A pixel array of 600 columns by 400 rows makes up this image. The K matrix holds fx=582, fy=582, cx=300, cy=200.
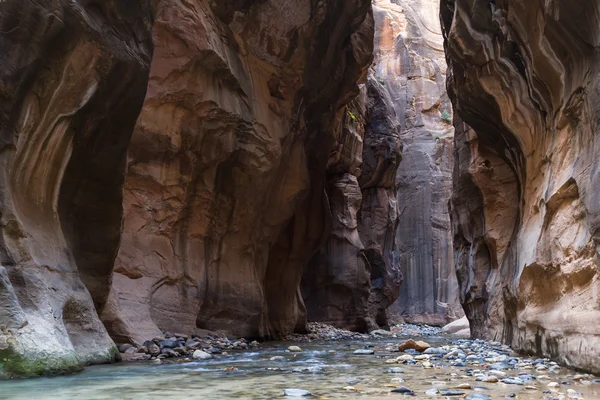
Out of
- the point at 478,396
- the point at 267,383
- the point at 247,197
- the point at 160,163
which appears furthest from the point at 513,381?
the point at 247,197

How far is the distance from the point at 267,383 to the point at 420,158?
132 feet

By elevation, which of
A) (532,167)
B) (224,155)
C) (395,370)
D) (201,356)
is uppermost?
(224,155)

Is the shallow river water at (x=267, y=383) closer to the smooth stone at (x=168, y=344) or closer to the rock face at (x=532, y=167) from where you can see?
the rock face at (x=532, y=167)

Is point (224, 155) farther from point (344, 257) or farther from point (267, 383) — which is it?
point (344, 257)

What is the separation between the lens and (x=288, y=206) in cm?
1549

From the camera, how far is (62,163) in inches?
275

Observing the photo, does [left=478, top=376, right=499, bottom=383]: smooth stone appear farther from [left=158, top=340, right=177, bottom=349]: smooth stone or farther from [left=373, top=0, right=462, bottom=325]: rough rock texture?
[left=373, top=0, right=462, bottom=325]: rough rock texture

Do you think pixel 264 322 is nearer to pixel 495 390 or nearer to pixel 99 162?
pixel 99 162

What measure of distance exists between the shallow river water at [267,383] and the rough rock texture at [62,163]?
0.53 m

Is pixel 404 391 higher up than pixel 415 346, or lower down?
higher up

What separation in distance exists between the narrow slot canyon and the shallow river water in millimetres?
46

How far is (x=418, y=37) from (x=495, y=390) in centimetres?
5085

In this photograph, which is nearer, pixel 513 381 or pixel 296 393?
pixel 296 393

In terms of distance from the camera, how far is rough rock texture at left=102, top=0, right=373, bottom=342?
11.2 metres
